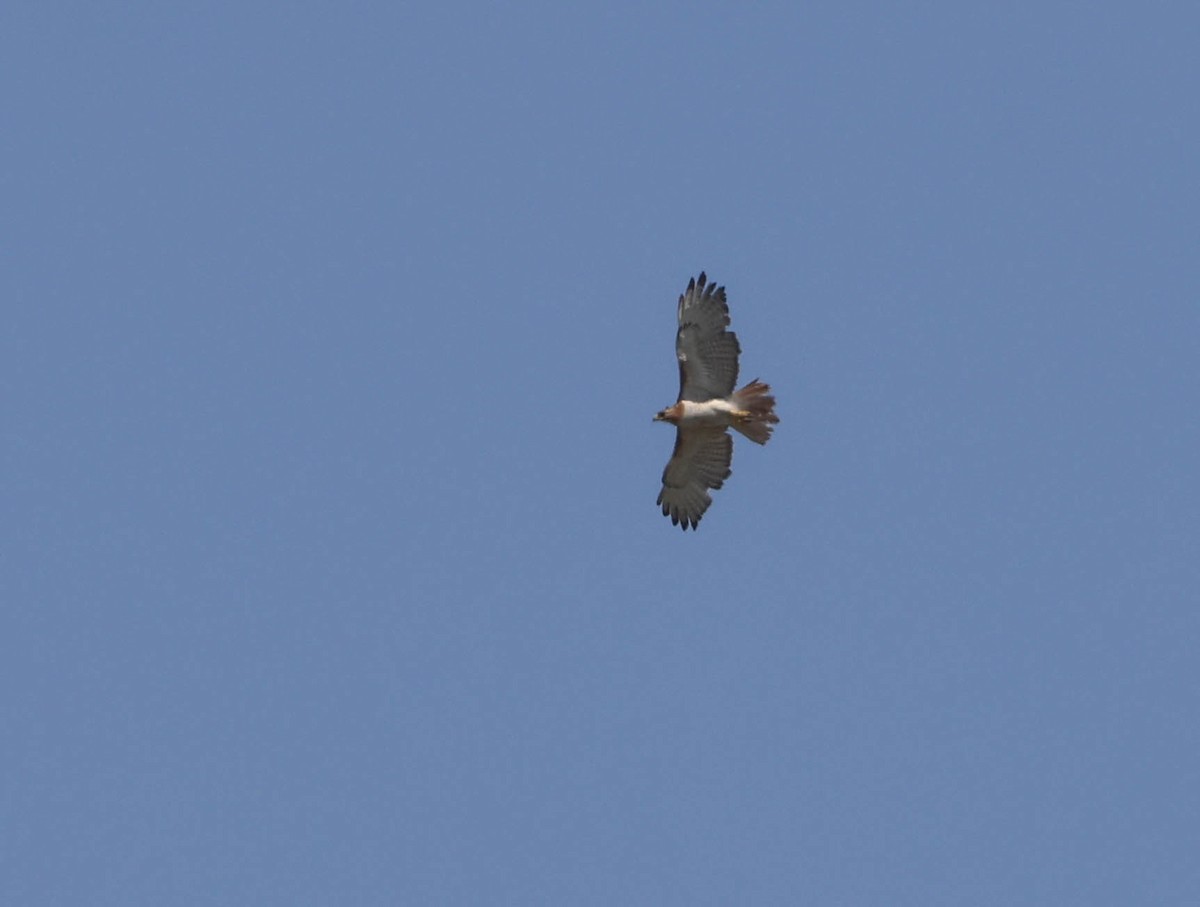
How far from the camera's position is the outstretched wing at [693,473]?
3744 centimetres

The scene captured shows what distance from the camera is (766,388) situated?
35812 mm

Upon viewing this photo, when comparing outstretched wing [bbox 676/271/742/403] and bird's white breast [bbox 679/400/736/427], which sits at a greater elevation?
outstretched wing [bbox 676/271/742/403]

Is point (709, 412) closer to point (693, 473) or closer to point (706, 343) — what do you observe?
point (706, 343)

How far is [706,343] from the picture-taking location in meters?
35.7

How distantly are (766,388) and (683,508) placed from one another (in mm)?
3604

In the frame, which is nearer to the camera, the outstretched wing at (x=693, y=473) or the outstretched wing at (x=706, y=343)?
the outstretched wing at (x=706, y=343)

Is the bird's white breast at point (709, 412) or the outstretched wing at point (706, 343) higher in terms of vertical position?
the outstretched wing at point (706, 343)

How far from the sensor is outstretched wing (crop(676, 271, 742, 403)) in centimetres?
3553

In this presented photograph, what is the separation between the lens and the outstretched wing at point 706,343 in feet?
117

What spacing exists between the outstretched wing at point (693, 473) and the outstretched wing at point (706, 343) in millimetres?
1190

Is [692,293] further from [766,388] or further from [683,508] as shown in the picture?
[683,508]

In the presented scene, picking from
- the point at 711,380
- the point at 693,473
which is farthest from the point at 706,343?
the point at 693,473

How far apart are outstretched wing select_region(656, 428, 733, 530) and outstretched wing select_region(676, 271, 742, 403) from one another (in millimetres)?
1190

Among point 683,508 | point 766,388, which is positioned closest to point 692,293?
point 766,388
